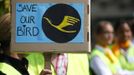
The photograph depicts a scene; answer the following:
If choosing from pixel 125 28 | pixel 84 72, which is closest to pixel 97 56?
pixel 125 28

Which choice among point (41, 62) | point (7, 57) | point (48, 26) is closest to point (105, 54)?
point (41, 62)

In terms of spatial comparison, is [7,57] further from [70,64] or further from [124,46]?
[124,46]

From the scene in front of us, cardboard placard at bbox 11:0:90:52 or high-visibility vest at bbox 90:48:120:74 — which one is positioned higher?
cardboard placard at bbox 11:0:90:52

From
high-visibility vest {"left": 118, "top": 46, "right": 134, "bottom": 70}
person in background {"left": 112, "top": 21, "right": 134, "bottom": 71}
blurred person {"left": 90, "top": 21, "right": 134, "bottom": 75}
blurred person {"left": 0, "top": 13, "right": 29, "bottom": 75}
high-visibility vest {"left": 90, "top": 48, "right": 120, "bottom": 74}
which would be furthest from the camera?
person in background {"left": 112, "top": 21, "right": 134, "bottom": 71}

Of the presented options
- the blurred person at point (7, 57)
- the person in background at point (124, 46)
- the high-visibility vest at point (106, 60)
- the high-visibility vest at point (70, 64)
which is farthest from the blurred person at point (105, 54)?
the blurred person at point (7, 57)

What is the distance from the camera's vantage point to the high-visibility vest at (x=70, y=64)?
18.5 ft

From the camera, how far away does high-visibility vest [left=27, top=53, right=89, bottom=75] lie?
564cm

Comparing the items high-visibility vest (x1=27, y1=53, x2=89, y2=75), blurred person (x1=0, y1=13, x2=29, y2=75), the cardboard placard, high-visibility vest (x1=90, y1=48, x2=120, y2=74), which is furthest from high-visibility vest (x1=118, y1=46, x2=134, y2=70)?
the cardboard placard

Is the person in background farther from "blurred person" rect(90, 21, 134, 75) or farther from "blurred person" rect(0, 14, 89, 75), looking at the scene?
"blurred person" rect(0, 14, 89, 75)

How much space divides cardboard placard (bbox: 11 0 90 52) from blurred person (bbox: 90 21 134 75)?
3.13 meters

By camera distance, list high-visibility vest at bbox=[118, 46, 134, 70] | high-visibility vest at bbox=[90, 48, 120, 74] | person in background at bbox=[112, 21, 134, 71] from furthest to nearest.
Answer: person in background at bbox=[112, 21, 134, 71], high-visibility vest at bbox=[118, 46, 134, 70], high-visibility vest at bbox=[90, 48, 120, 74]

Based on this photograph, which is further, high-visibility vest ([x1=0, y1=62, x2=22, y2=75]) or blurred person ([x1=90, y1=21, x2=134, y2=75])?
blurred person ([x1=90, y1=21, x2=134, y2=75])


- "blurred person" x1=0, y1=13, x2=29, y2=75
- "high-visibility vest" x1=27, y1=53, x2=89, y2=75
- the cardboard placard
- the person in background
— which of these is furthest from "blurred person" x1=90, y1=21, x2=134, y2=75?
the cardboard placard

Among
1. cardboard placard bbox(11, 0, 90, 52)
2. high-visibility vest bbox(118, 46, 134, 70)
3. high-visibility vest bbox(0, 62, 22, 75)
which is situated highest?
cardboard placard bbox(11, 0, 90, 52)
